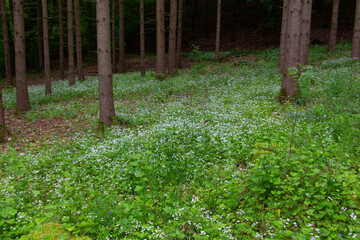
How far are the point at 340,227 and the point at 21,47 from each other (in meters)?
15.1

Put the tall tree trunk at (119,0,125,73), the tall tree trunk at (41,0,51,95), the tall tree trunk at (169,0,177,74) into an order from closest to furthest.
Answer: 1. the tall tree trunk at (41,0,51,95)
2. the tall tree trunk at (169,0,177,74)
3. the tall tree trunk at (119,0,125,73)

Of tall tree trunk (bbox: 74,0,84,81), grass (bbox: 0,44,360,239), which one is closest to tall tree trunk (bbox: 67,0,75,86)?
tall tree trunk (bbox: 74,0,84,81)

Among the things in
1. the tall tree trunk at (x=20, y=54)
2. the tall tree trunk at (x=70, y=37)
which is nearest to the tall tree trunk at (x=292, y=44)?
the tall tree trunk at (x=20, y=54)

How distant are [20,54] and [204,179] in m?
12.7

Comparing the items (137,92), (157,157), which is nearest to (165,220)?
(157,157)

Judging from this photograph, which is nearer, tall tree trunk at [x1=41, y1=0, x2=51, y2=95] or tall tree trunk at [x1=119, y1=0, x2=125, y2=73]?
tall tree trunk at [x1=41, y1=0, x2=51, y2=95]

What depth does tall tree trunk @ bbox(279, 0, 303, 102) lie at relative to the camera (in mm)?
9625

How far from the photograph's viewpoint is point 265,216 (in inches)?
152

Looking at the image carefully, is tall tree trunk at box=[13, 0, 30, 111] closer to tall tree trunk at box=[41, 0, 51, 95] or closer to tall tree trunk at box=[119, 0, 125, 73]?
tall tree trunk at box=[41, 0, 51, 95]

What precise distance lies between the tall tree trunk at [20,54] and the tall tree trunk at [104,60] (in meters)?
6.30

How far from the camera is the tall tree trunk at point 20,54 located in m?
12.5

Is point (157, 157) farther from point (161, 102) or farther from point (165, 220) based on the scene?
point (161, 102)

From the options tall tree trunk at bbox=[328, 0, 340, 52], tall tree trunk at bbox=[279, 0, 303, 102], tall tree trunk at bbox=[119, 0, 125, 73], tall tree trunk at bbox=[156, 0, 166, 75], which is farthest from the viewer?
tall tree trunk at bbox=[119, 0, 125, 73]

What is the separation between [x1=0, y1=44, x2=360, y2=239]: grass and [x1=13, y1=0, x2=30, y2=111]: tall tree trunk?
22.0 ft
